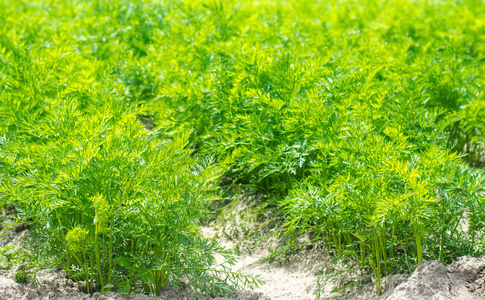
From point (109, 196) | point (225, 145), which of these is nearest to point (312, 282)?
point (225, 145)

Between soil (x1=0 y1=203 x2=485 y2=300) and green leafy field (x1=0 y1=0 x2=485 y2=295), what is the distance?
3.9 inches

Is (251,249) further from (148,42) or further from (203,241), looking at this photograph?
(148,42)

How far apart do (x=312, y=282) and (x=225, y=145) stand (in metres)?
1.07

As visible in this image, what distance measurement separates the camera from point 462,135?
4.60 m

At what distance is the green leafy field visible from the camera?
2.79 meters

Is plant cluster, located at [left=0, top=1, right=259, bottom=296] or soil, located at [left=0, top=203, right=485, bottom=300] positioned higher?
plant cluster, located at [left=0, top=1, right=259, bottom=296]

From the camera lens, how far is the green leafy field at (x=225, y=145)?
2.79m

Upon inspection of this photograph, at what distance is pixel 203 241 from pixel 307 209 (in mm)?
628

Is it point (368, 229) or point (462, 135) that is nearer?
point (368, 229)

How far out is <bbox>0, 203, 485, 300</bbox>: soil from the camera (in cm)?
279

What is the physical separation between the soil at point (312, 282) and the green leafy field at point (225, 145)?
100 millimetres

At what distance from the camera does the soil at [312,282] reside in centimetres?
279

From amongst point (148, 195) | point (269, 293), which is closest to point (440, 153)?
point (269, 293)

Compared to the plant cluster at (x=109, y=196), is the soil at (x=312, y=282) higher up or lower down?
lower down
